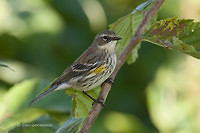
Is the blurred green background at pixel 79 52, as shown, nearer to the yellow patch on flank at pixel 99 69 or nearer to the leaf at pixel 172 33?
the yellow patch on flank at pixel 99 69

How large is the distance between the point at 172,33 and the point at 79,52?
2.40 metres

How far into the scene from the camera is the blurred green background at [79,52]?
315 cm

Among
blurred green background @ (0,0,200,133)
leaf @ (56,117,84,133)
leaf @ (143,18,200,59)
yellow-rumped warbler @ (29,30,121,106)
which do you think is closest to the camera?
leaf @ (56,117,84,133)

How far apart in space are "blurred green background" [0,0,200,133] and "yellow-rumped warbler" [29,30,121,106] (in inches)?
14.7

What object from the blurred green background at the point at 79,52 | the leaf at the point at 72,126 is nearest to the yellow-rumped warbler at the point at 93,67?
the blurred green background at the point at 79,52

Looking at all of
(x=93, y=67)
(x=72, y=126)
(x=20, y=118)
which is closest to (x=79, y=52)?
(x=93, y=67)

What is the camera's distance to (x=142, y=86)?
187 inches

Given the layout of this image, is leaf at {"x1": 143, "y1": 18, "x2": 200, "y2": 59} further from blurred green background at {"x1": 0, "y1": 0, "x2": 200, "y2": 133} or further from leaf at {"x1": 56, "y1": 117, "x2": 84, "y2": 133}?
blurred green background at {"x1": 0, "y1": 0, "x2": 200, "y2": 133}

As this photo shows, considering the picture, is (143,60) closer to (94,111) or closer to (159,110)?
(159,110)

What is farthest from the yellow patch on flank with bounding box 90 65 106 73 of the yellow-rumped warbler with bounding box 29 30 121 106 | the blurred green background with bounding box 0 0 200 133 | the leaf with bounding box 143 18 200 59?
the leaf with bounding box 143 18 200 59

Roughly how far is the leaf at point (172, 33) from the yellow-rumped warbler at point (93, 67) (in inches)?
46.3

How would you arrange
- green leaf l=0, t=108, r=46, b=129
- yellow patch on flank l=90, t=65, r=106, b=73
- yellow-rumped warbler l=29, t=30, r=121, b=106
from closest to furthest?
green leaf l=0, t=108, r=46, b=129 → yellow-rumped warbler l=29, t=30, r=121, b=106 → yellow patch on flank l=90, t=65, r=106, b=73

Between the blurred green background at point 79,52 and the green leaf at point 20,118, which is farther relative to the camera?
the blurred green background at point 79,52

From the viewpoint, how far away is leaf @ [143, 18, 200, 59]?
194cm
